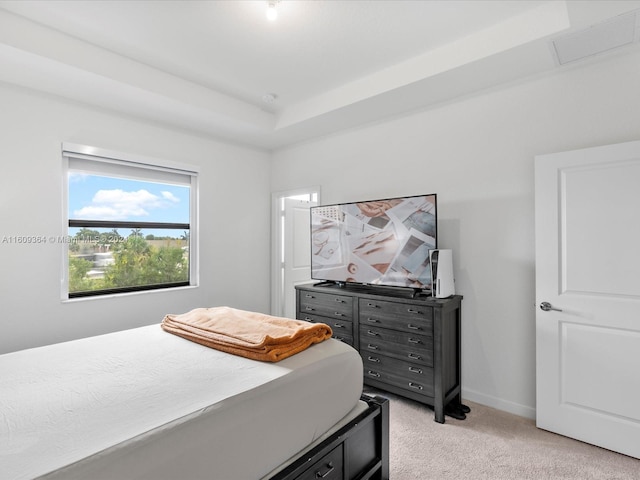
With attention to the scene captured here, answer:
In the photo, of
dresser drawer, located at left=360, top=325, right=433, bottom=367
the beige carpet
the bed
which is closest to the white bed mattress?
the bed

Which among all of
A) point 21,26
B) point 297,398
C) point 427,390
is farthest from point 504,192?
point 21,26

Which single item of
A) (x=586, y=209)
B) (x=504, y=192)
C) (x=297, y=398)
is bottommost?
(x=297, y=398)

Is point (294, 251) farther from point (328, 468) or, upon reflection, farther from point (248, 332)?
point (328, 468)

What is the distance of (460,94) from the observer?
2953 millimetres

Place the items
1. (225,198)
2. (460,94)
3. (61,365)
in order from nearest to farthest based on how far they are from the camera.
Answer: (61,365) → (460,94) → (225,198)

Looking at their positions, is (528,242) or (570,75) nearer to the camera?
(570,75)

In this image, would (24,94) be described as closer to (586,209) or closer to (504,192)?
(504,192)

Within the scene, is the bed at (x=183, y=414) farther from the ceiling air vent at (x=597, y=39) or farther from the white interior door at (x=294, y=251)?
the white interior door at (x=294, y=251)

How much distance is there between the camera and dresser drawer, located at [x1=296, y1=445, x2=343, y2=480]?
4.78 feet

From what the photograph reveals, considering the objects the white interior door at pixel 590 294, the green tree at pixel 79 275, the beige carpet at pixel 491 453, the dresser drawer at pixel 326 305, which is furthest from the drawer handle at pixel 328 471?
the green tree at pixel 79 275

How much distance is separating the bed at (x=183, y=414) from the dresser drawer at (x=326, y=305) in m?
1.15

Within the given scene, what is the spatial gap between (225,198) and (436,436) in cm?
314

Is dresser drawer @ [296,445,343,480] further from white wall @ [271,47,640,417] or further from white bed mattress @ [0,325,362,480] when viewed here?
white wall @ [271,47,640,417]

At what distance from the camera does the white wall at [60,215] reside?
2688mm
